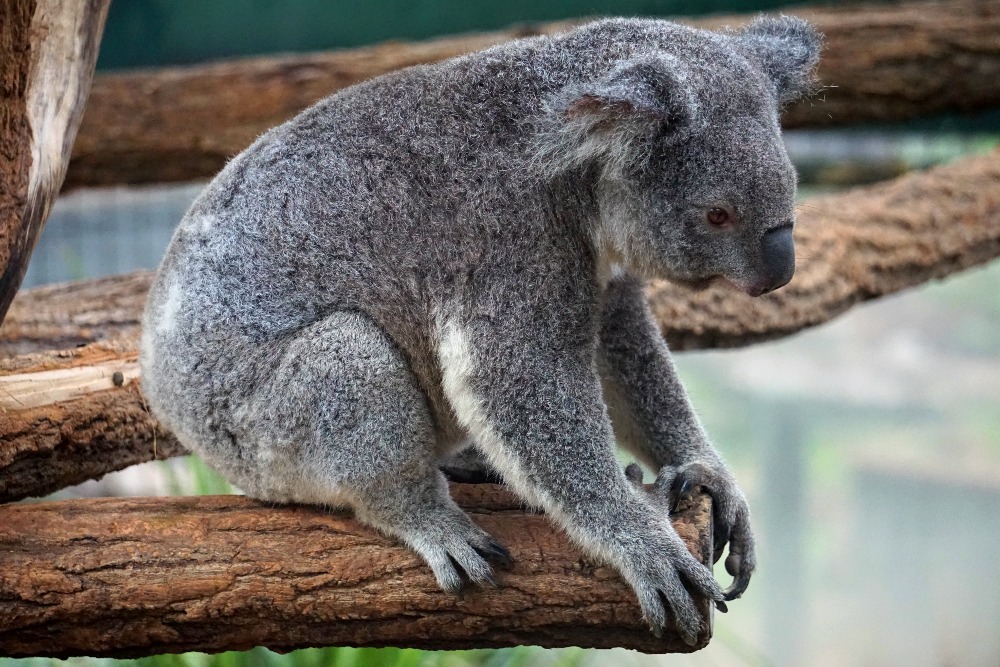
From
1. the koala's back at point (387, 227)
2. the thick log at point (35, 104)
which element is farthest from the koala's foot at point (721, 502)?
the thick log at point (35, 104)

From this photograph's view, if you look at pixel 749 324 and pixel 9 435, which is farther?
pixel 749 324

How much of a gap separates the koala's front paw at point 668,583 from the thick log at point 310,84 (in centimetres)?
398

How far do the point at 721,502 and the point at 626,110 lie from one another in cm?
122

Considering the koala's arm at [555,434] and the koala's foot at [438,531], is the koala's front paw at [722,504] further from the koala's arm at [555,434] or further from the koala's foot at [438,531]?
the koala's foot at [438,531]

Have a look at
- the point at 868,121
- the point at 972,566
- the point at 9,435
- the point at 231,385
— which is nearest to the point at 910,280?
the point at 868,121

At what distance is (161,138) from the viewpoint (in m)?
5.68

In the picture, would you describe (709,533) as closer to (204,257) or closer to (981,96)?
(204,257)

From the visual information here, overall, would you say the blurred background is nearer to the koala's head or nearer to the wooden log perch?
the wooden log perch

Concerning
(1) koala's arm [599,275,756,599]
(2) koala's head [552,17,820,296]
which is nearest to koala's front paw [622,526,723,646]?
(1) koala's arm [599,275,756,599]

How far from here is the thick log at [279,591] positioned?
7.89 ft

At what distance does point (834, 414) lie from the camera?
6.57 m

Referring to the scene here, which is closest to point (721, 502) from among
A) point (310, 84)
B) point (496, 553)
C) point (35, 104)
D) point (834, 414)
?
point (496, 553)

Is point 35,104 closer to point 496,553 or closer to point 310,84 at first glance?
point 496,553

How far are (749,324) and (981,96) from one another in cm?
284
